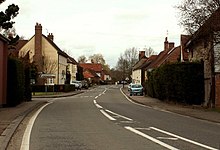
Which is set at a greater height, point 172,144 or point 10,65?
point 10,65

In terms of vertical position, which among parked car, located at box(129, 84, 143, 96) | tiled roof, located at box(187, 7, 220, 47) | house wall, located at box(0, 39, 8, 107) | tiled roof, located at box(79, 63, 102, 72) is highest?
→ tiled roof, located at box(79, 63, 102, 72)

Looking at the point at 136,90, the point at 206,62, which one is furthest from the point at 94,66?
the point at 206,62

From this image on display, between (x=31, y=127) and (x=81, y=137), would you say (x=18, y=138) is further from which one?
(x=31, y=127)

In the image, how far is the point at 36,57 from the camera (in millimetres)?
84375

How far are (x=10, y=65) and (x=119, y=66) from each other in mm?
120398

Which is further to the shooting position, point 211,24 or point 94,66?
point 94,66

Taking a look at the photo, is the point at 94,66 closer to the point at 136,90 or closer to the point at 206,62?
the point at 136,90

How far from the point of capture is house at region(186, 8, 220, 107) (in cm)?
2602

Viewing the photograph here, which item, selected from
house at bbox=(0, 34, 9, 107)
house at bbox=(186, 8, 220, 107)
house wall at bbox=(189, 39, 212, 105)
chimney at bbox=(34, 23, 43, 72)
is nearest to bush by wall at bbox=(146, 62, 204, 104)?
house wall at bbox=(189, 39, 212, 105)

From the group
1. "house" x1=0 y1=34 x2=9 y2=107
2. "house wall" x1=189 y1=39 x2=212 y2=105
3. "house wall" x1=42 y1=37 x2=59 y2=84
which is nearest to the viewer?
"house" x1=0 y1=34 x2=9 y2=107

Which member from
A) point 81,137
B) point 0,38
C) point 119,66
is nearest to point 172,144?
point 81,137

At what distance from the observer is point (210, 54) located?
99.8 feet

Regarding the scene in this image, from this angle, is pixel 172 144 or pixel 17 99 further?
pixel 17 99

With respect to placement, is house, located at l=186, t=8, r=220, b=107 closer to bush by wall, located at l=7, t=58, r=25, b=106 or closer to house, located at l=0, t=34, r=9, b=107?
bush by wall, located at l=7, t=58, r=25, b=106
